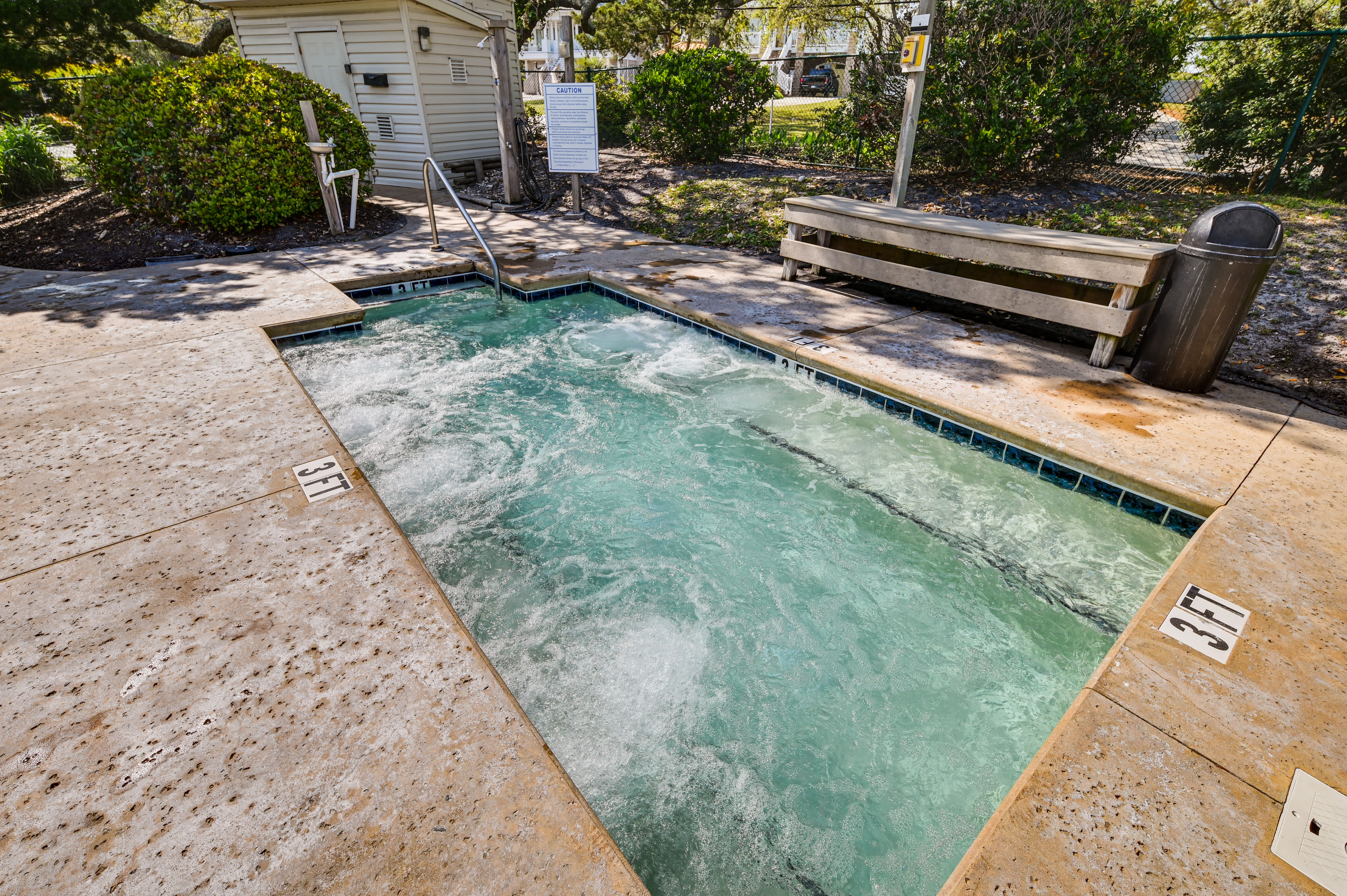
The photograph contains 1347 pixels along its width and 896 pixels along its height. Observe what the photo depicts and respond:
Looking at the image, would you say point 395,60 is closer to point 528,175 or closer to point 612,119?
point 528,175

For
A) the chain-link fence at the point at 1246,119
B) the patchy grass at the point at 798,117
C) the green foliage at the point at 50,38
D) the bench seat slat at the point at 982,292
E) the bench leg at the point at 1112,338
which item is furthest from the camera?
the patchy grass at the point at 798,117

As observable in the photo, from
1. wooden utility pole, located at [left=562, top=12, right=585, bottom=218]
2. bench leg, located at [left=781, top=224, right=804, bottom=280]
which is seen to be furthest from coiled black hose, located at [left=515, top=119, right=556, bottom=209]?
bench leg, located at [left=781, top=224, right=804, bottom=280]

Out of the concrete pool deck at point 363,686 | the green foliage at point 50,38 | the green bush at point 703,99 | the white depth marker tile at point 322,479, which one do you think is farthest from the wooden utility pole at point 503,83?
the green foliage at point 50,38

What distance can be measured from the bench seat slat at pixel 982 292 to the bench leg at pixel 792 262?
60 millimetres

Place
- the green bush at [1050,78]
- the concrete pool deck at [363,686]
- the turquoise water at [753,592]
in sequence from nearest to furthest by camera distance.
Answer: the concrete pool deck at [363,686], the turquoise water at [753,592], the green bush at [1050,78]

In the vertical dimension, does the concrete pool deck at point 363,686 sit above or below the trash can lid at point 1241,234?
below

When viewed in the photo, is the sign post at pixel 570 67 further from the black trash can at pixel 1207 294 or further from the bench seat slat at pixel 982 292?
the black trash can at pixel 1207 294

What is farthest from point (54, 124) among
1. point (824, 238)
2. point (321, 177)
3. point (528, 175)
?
point (824, 238)

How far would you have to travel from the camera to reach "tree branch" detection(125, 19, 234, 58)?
12.5 m

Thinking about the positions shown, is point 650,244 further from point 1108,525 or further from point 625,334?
point 1108,525

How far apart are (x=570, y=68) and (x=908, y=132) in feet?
17.6

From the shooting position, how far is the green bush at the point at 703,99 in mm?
9828

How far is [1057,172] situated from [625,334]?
19.3 ft

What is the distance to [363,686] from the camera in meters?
1.74
